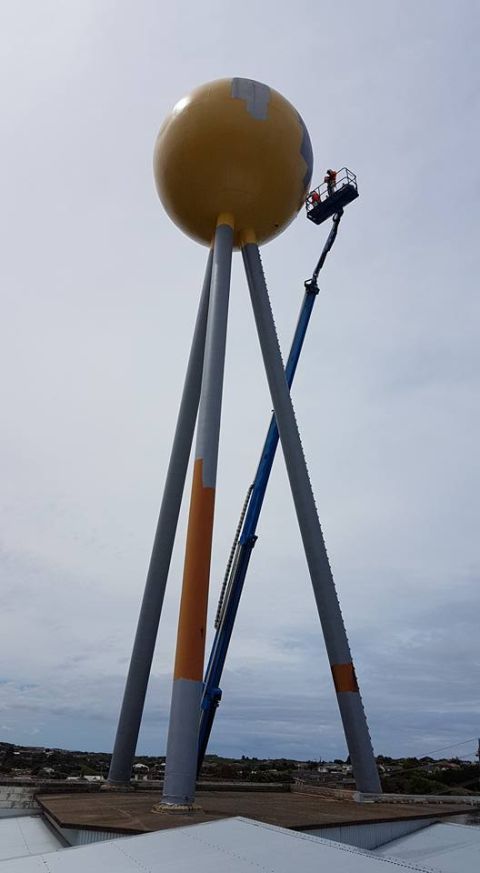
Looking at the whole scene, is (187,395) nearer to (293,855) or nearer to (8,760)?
(293,855)

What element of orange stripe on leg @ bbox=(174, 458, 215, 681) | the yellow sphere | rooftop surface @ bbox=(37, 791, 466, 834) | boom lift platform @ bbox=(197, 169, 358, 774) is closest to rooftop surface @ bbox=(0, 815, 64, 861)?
rooftop surface @ bbox=(37, 791, 466, 834)

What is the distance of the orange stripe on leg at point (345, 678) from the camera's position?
47.6 feet

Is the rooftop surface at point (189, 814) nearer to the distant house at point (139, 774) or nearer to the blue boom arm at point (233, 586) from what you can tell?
the distant house at point (139, 774)

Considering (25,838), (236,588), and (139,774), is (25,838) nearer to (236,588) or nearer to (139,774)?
(236,588)

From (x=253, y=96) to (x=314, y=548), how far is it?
12.1m

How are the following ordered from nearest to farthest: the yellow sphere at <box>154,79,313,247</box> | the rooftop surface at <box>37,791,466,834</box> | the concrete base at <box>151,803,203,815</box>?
the rooftop surface at <box>37,791,466,834</box>, the concrete base at <box>151,803,203,815</box>, the yellow sphere at <box>154,79,313,247</box>

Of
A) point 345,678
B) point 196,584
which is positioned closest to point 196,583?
point 196,584

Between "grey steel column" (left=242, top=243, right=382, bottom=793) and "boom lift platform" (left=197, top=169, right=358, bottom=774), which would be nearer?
"grey steel column" (left=242, top=243, right=382, bottom=793)

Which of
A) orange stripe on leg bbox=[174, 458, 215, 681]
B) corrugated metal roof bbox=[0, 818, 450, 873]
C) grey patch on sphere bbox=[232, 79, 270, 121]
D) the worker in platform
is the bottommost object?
corrugated metal roof bbox=[0, 818, 450, 873]

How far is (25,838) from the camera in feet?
29.5

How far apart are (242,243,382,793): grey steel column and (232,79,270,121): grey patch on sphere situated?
349cm

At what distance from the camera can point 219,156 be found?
16172 millimetres

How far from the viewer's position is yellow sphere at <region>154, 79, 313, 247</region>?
632 inches

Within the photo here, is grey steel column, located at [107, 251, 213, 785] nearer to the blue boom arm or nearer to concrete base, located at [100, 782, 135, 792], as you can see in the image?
concrete base, located at [100, 782, 135, 792]
